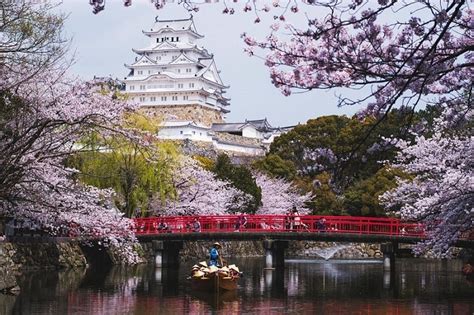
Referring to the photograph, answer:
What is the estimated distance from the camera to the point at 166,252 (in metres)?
30.5

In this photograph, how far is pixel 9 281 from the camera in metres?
18.5

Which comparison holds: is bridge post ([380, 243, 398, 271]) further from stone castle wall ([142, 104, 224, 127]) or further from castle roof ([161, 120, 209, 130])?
stone castle wall ([142, 104, 224, 127])

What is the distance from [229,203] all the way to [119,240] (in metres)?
16.3

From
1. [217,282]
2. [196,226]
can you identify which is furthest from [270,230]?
[217,282]

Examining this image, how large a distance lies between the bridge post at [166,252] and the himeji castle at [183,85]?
3290cm

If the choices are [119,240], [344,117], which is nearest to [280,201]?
[344,117]

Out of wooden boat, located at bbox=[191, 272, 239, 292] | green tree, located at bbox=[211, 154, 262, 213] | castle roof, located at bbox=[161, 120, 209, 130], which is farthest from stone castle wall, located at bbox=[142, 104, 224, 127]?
wooden boat, located at bbox=[191, 272, 239, 292]

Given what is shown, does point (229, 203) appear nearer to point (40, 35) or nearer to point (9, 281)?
point (9, 281)

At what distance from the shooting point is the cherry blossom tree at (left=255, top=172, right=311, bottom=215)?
133 feet

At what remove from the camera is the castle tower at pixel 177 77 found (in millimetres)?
68812

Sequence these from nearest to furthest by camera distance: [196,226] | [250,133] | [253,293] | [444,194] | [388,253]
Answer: [444,194] → [253,293] → [388,253] → [196,226] → [250,133]

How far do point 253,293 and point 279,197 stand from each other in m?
20.1

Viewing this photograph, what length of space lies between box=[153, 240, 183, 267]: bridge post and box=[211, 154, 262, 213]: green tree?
23.4 ft

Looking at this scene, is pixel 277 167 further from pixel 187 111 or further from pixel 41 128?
pixel 41 128
